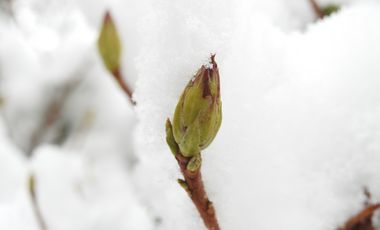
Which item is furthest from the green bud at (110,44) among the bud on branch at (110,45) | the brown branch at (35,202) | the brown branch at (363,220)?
the brown branch at (363,220)

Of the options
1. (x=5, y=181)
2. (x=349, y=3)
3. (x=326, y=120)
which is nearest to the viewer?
(x=326, y=120)

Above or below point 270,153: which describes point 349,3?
above

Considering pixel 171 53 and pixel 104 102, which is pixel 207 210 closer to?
pixel 171 53

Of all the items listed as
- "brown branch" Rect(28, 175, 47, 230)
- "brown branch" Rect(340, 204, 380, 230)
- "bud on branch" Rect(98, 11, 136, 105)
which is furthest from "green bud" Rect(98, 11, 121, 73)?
"brown branch" Rect(340, 204, 380, 230)

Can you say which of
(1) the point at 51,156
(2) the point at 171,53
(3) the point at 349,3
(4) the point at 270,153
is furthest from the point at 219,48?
(1) the point at 51,156

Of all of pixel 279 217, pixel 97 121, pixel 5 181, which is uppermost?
pixel 97 121

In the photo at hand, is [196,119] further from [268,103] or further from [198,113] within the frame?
[268,103]
